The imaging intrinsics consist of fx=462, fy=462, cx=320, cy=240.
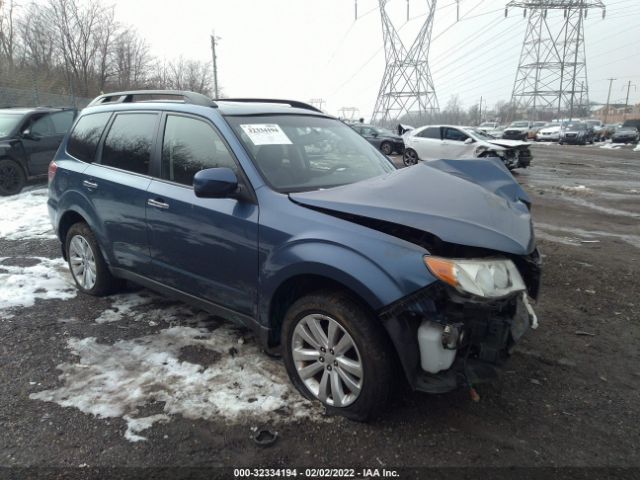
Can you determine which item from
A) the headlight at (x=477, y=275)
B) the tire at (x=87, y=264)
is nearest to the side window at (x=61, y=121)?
the tire at (x=87, y=264)

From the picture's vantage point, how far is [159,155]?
3.64 metres

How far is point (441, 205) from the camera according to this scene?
269 centimetres

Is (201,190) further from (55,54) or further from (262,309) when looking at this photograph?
(55,54)

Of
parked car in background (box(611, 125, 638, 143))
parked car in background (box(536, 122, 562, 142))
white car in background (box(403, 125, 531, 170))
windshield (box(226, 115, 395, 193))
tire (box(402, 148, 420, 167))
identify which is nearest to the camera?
windshield (box(226, 115, 395, 193))

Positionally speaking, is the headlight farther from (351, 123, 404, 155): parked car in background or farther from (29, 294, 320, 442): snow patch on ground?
(351, 123, 404, 155): parked car in background

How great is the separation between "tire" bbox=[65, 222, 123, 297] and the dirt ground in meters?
0.28

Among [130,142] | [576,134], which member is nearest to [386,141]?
[130,142]

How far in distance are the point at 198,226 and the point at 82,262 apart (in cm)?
203

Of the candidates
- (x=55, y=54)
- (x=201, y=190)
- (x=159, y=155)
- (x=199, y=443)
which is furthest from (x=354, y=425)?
(x=55, y=54)

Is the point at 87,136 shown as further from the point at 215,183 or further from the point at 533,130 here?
the point at 533,130

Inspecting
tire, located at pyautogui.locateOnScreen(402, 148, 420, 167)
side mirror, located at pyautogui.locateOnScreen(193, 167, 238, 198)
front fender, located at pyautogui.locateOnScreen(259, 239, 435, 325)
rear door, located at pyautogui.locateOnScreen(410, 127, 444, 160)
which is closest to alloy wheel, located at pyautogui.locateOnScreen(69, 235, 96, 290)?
side mirror, located at pyautogui.locateOnScreen(193, 167, 238, 198)

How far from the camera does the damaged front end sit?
7.66 ft

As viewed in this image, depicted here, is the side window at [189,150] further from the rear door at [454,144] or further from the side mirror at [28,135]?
the rear door at [454,144]

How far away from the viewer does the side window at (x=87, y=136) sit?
4332 mm
